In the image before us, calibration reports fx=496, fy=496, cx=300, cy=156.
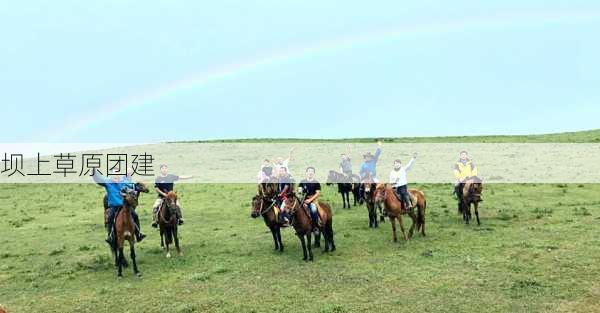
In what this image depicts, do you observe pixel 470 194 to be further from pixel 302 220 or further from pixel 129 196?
pixel 129 196

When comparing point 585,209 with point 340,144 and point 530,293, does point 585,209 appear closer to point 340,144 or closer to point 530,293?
point 530,293

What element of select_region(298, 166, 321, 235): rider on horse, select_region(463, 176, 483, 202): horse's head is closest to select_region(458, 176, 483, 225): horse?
select_region(463, 176, 483, 202): horse's head

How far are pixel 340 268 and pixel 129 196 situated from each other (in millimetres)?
7273

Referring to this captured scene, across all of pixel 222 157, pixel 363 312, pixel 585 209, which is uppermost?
pixel 222 157

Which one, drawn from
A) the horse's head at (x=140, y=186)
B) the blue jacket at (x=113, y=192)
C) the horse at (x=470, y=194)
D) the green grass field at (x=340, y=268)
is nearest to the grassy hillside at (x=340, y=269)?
the green grass field at (x=340, y=268)

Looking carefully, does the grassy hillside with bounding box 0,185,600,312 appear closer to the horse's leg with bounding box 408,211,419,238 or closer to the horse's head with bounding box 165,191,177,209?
the horse's leg with bounding box 408,211,419,238

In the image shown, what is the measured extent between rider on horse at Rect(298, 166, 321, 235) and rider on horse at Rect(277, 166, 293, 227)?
0.61 m

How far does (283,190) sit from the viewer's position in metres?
17.9

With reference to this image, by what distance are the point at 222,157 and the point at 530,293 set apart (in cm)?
5661

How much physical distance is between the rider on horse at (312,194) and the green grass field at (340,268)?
146 centimetres

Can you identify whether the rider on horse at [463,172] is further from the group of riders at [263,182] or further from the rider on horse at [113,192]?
the rider on horse at [113,192]

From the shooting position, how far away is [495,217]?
24.1m

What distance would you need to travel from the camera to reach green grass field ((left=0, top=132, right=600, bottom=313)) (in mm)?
13758

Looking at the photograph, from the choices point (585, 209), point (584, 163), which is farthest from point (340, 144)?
point (585, 209)
